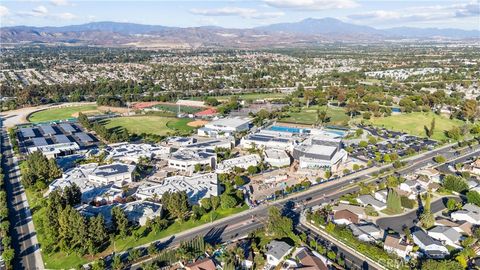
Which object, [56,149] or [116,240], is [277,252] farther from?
[56,149]

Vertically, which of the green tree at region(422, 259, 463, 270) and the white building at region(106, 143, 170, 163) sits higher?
the green tree at region(422, 259, 463, 270)

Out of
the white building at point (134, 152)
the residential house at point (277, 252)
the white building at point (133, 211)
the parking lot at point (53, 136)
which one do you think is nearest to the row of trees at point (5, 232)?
the white building at point (133, 211)

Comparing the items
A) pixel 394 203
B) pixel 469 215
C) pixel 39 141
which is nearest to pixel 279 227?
pixel 394 203

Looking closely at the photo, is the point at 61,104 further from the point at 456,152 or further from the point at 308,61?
the point at 308,61

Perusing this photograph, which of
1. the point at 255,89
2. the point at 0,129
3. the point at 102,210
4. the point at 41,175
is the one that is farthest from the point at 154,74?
the point at 102,210

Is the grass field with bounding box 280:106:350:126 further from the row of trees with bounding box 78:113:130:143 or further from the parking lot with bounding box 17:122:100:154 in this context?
the parking lot with bounding box 17:122:100:154

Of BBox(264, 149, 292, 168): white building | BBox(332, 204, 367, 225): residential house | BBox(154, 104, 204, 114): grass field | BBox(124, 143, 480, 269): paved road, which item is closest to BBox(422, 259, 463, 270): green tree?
BBox(332, 204, 367, 225): residential house

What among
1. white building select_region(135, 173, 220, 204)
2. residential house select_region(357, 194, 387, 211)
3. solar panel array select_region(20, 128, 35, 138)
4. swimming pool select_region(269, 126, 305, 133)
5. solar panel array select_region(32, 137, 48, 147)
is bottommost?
swimming pool select_region(269, 126, 305, 133)
